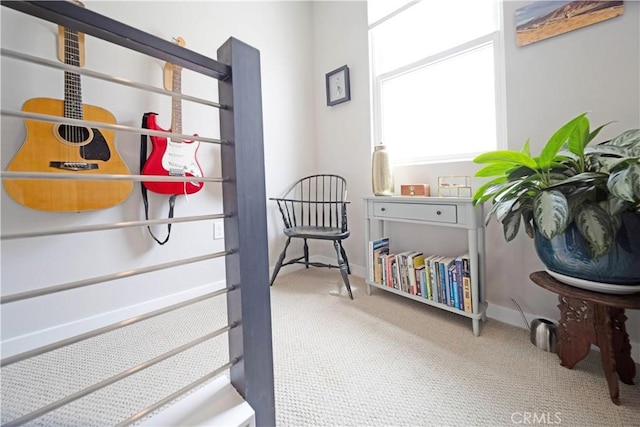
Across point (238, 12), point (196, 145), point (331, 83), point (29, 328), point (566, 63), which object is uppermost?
point (238, 12)

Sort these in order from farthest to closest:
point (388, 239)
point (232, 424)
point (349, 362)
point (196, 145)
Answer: point (388, 239) → point (196, 145) → point (349, 362) → point (232, 424)

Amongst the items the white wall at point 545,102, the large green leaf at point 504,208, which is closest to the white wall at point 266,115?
the white wall at point 545,102

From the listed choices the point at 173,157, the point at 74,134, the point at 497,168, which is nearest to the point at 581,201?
the point at 497,168

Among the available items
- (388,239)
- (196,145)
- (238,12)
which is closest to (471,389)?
(388,239)

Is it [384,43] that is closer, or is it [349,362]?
[349,362]

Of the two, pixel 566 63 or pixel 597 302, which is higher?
pixel 566 63

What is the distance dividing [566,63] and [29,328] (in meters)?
2.90

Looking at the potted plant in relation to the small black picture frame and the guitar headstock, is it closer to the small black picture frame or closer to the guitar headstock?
the small black picture frame

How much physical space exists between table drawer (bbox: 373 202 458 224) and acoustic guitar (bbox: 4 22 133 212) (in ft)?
4.94

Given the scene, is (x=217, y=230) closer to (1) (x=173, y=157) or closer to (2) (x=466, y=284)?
(1) (x=173, y=157)

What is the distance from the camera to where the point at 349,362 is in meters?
1.20

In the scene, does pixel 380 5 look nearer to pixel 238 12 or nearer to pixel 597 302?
pixel 238 12

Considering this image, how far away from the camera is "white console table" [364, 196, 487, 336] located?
1.38m

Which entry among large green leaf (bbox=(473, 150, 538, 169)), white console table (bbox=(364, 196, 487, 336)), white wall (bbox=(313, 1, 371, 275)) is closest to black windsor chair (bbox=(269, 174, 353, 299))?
white wall (bbox=(313, 1, 371, 275))
